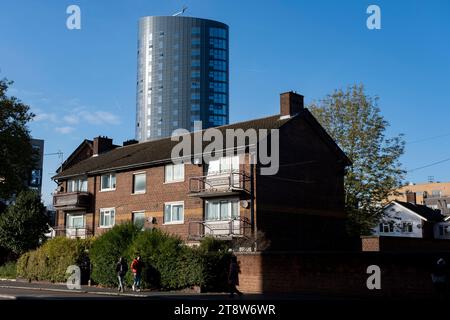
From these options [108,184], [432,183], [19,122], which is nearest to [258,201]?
[108,184]

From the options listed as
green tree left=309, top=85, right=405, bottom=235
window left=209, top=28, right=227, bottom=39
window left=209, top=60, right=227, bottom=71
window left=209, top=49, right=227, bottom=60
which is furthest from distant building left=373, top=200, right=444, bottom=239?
window left=209, top=28, right=227, bottom=39

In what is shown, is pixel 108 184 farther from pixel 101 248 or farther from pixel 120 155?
pixel 101 248

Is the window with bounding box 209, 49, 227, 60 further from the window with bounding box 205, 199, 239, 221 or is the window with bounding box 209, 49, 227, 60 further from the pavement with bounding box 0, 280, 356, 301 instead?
the pavement with bounding box 0, 280, 356, 301

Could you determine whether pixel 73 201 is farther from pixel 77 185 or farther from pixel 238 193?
pixel 238 193

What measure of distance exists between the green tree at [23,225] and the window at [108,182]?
513cm

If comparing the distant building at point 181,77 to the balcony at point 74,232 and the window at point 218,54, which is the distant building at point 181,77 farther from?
the balcony at point 74,232

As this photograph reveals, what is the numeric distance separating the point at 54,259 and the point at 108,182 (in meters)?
10.7

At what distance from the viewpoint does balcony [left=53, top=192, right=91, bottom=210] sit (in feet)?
146

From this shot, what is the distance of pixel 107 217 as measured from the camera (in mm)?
43562

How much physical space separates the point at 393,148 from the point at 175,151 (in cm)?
1670

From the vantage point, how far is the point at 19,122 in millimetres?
41844

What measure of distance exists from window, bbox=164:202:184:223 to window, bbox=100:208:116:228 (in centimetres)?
571

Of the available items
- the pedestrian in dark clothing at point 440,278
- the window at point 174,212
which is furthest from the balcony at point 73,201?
the pedestrian in dark clothing at point 440,278

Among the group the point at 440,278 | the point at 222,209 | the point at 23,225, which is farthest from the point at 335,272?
the point at 23,225
